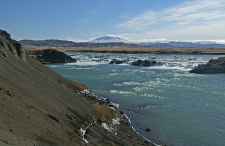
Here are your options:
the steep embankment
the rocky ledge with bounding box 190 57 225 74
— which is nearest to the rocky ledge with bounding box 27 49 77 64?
the rocky ledge with bounding box 190 57 225 74

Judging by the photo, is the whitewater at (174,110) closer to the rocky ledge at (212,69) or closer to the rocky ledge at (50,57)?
the rocky ledge at (212,69)

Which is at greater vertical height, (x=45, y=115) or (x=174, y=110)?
(x=45, y=115)

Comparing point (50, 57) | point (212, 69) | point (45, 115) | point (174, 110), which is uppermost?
point (50, 57)

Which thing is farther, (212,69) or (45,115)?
(212,69)

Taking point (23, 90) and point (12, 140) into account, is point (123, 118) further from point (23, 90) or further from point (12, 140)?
point (12, 140)

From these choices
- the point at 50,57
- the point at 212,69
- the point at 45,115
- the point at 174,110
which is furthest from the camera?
the point at 50,57

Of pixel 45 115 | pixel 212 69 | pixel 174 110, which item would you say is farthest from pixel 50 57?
pixel 45 115

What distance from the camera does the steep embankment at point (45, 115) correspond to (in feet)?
41.9

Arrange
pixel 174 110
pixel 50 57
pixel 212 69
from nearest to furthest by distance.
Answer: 1. pixel 174 110
2. pixel 212 69
3. pixel 50 57

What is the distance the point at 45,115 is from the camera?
1602 cm

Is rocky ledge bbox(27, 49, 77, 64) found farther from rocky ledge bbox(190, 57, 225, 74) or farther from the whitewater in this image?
the whitewater

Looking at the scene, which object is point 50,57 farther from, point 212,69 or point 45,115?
point 45,115

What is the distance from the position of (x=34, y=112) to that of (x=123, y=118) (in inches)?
402

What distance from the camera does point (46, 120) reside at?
15352 millimetres
